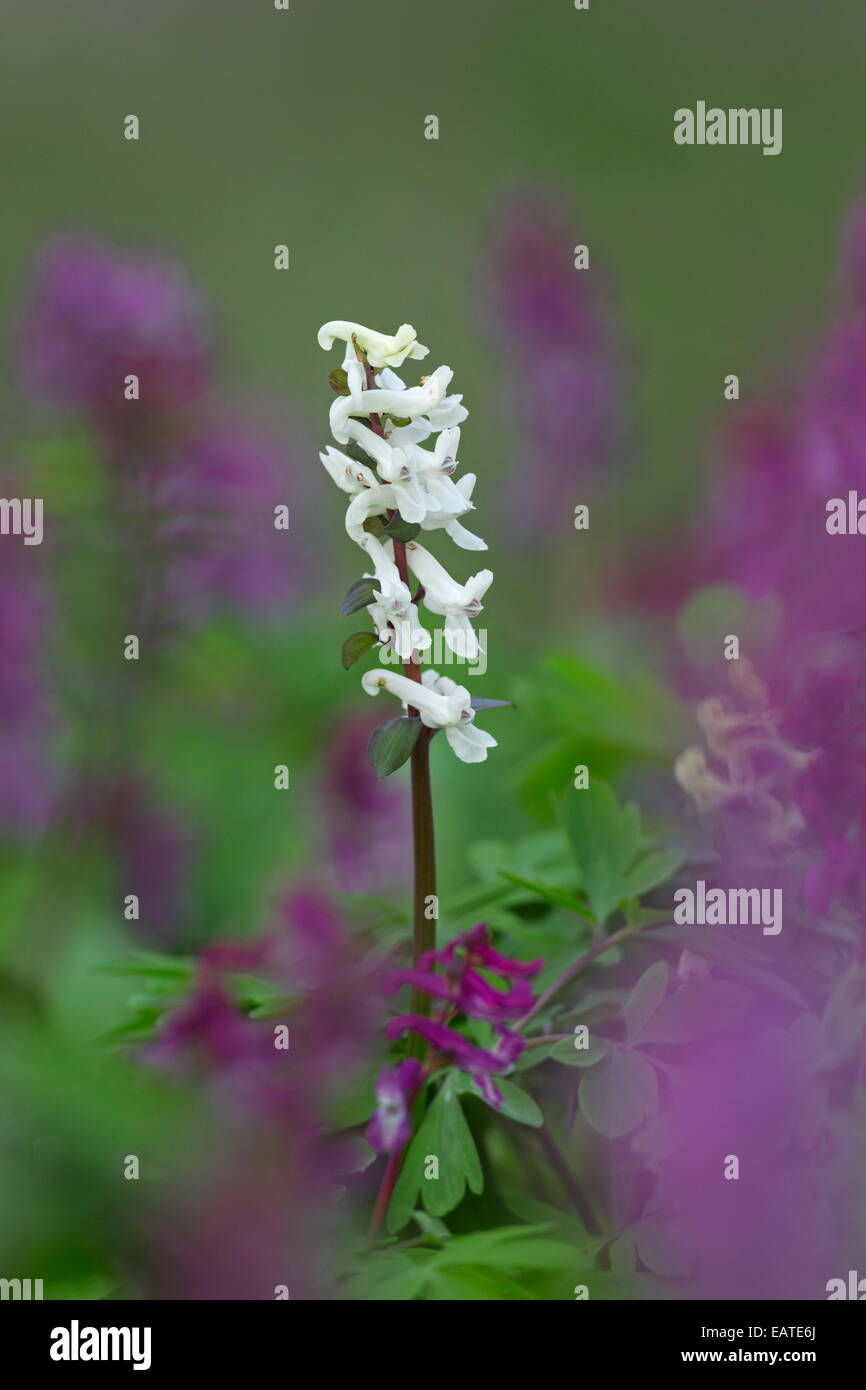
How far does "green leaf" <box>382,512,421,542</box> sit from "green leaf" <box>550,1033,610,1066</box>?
21 centimetres

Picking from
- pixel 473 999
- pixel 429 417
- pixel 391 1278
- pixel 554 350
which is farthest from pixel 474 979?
pixel 554 350

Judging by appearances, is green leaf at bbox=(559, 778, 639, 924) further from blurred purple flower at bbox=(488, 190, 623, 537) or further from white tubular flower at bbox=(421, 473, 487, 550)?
blurred purple flower at bbox=(488, 190, 623, 537)

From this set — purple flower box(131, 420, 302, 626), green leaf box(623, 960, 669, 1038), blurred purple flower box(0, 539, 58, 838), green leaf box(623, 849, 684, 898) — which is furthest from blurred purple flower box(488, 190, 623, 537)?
green leaf box(623, 960, 669, 1038)

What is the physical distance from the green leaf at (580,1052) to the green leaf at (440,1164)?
0.04 meters

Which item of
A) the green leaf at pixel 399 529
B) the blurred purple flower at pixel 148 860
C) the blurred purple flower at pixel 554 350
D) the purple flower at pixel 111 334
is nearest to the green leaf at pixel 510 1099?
the green leaf at pixel 399 529

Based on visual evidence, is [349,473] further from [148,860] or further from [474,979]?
[148,860]

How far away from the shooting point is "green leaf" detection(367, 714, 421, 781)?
492mm

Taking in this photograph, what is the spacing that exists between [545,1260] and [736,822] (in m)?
0.21

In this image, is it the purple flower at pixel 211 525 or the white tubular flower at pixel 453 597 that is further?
the purple flower at pixel 211 525

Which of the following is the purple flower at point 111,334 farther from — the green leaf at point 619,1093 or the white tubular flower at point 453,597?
the green leaf at point 619,1093

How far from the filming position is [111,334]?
3.05 feet

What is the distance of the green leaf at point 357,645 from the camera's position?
507 mm
